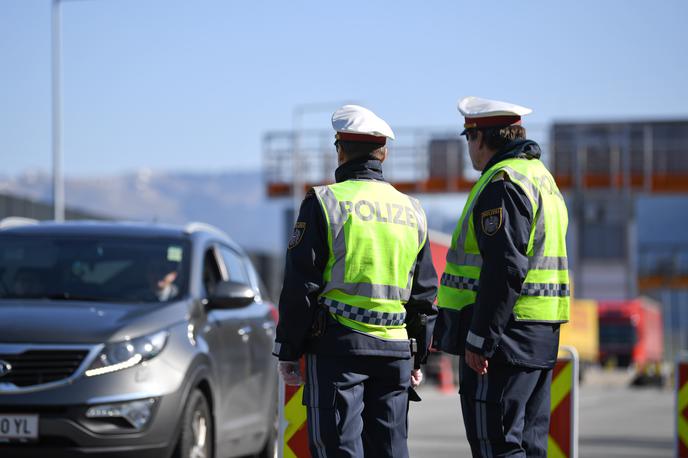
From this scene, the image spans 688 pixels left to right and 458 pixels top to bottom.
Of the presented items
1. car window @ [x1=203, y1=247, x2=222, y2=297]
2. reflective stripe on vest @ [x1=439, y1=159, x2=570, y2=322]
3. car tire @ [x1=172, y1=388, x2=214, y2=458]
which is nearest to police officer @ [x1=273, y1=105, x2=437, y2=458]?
A: reflective stripe on vest @ [x1=439, y1=159, x2=570, y2=322]

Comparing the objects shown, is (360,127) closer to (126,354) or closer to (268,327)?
(126,354)

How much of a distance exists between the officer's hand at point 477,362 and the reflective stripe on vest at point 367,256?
298 millimetres

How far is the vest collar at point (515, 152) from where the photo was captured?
5.84m

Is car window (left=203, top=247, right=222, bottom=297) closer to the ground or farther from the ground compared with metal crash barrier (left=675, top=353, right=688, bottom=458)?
farther from the ground

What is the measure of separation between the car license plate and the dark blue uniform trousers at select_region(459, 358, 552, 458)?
2.66m

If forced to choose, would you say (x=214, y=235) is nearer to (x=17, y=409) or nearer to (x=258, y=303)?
(x=258, y=303)

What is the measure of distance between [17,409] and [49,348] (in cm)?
37

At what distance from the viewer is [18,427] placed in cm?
725

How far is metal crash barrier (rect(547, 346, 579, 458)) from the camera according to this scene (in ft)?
24.6

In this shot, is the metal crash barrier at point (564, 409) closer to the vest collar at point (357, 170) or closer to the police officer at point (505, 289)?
the police officer at point (505, 289)

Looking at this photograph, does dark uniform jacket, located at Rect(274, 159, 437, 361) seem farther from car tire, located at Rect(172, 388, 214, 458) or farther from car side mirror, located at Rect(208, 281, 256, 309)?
car side mirror, located at Rect(208, 281, 256, 309)

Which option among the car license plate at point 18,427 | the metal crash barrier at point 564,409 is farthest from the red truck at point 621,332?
the car license plate at point 18,427

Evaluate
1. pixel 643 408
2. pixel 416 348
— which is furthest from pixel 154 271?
pixel 643 408

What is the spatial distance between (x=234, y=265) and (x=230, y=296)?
1.71 m
